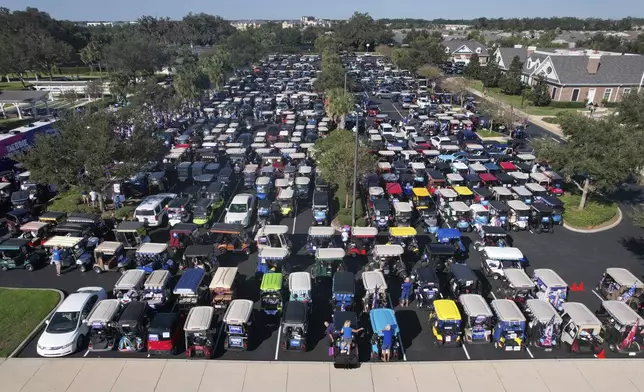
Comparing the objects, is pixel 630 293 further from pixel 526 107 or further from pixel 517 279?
pixel 526 107

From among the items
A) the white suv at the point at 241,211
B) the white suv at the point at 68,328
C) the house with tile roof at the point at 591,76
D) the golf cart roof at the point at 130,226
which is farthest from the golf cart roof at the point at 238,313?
the house with tile roof at the point at 591,76

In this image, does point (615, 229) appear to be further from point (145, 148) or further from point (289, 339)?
point (145, 148)

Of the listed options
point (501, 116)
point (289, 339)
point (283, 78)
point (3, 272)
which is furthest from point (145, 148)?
point (283, 78)

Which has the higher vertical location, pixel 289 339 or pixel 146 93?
pixel 146 93

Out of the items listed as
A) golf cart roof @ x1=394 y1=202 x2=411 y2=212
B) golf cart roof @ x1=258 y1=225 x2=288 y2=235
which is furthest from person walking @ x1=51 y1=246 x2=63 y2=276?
golf cart roof @ x1=394 y1=202 x2=411 y2=212

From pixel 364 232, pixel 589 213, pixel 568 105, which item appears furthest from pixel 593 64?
pixel 364 232
